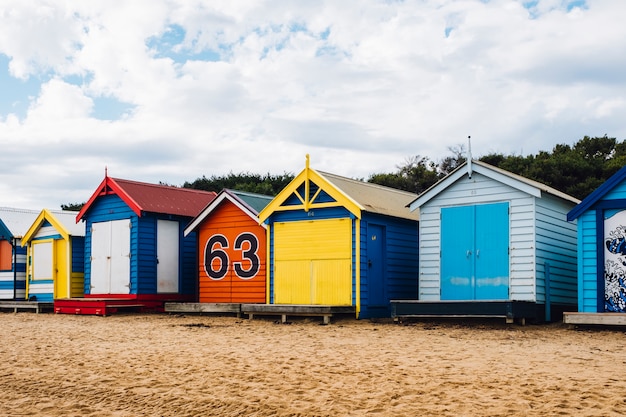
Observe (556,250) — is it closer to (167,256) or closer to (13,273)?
(167,256)

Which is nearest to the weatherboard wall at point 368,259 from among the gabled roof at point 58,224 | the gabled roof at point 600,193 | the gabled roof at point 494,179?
the gabled roof at point 494,179

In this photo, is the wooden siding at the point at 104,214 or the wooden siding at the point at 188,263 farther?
the wooden siding at the point at 188,263

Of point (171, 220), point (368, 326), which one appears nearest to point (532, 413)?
point (368, 326)

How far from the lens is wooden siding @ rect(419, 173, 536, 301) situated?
611 inches

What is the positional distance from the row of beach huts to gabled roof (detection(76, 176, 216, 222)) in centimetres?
6

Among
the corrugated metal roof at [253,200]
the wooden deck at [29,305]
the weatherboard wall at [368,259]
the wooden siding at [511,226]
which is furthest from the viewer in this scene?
the wooden deck at [29,305]

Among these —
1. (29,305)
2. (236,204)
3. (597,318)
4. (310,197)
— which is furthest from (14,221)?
(597,318)

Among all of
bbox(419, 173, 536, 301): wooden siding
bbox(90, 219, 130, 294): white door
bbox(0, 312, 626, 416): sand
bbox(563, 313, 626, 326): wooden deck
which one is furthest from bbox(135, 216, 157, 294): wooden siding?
bbox(563, 313, 626, 326): wooden deck

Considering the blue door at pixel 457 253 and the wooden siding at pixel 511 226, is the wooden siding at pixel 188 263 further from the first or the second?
the blue door at pixel 457 253

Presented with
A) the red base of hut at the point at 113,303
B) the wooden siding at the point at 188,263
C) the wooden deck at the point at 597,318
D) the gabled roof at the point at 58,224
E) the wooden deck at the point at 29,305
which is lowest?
the wooden deck at the point at 29,305

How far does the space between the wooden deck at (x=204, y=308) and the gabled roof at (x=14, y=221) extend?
29.3 feet

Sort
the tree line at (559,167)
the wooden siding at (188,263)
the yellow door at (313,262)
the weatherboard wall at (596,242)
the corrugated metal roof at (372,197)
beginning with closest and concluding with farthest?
1. the weatherboard wall at (596,242)
2. the yellow door at (313,262)
3. the corrugated metal roof at (372,197)
4. the wooden siding at (188,263)
5. the tree line at (559,167)

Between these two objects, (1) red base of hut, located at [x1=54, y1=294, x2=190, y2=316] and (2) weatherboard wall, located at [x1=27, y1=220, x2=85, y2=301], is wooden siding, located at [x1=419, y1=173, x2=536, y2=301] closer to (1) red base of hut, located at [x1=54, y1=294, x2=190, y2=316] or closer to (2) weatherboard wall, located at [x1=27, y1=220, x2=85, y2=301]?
(1) red base of hut, located at [x1=54, y1=294, x2=190, y2=316]

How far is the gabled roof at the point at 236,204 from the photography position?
19625 millimetres
